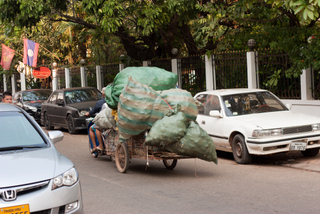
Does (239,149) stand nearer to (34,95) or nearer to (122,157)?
(122,157)

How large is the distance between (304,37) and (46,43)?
22.5 meters

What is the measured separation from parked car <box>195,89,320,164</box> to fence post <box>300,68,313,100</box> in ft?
11.0

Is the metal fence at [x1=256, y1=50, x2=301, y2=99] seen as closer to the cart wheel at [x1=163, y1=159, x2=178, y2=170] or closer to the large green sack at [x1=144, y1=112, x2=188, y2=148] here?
the cart wheel at [x1=163, y1=159, x2=178, y2=170]

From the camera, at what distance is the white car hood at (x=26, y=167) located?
4875 mm

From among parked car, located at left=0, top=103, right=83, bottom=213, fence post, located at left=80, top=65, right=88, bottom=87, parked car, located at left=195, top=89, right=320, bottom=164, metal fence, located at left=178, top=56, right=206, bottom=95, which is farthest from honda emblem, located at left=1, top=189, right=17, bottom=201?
fence post, located at left=80, top=65, right=88, bottom=87

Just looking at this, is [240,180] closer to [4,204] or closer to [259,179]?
[259,179]

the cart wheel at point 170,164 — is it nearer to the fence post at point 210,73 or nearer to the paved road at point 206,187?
the paved road at point 206,187

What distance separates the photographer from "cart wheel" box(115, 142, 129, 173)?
9164 mm

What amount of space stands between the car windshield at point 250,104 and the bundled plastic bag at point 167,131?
290 cm

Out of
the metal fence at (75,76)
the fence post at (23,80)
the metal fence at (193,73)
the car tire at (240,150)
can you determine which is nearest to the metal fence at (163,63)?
the metal fence at (193,73)

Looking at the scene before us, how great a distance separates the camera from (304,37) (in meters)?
13.8

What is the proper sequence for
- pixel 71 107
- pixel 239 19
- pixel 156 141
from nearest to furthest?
pixel 156 141 < pixel 239 19 < pixel 71 107

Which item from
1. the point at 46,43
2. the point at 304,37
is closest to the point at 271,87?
the point at 304,37

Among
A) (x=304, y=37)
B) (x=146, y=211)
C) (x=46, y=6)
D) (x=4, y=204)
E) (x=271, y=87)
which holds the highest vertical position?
(x=46, y=6)
